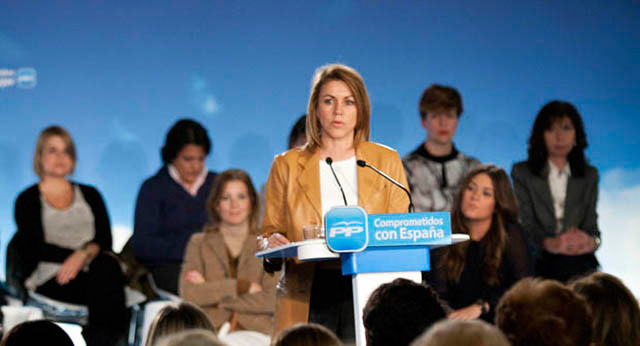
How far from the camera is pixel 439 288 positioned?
3.87 meters

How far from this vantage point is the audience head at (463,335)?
1.33 metres

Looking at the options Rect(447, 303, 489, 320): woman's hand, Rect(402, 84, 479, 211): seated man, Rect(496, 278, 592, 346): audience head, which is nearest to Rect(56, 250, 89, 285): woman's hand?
Rect(402, 84, 479, 211): seated man

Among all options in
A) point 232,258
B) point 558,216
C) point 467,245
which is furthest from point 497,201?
point 232,258

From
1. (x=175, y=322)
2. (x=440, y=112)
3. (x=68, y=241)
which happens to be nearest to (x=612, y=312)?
(x=175, y=322)

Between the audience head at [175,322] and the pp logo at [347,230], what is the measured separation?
0.52 m

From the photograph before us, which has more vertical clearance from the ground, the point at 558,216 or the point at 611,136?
the point at 611,136

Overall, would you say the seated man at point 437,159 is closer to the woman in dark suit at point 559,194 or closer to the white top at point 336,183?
the woman in dark suit at point 559,194

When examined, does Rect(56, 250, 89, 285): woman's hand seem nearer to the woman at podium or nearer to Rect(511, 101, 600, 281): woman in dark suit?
the woman at podium

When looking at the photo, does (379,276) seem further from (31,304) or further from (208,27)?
(208,27)

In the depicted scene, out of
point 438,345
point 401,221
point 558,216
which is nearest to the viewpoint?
point 438,345

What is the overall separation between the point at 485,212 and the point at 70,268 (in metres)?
2.59

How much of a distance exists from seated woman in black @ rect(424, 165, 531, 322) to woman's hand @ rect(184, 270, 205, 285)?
4.51 ft

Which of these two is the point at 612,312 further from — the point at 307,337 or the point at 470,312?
the point at 470,312

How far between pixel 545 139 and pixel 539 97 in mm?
605
